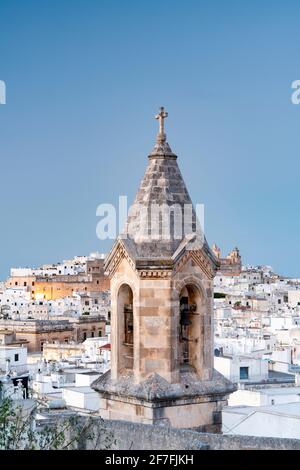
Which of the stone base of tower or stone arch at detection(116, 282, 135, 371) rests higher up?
stone arch at detection(116, 282, 135, 371)

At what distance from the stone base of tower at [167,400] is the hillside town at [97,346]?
0.49 metres

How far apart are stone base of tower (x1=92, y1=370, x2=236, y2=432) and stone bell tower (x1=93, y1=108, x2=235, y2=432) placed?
1cm

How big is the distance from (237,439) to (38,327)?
52310 millimetres

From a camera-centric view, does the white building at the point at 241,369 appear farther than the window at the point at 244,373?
No

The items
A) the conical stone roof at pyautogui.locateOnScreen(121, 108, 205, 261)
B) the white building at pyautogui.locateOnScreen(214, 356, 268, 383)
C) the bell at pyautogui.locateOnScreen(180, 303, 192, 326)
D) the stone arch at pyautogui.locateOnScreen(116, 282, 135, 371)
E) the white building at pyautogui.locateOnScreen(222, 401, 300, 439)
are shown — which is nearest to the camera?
the conical stone roof at pyautogui.locateOnScreen(121, 108, 205, 261)

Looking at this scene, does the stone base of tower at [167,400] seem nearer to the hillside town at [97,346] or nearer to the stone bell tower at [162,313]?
the stone bell tower at [162,313]

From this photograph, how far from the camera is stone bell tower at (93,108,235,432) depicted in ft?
36.8

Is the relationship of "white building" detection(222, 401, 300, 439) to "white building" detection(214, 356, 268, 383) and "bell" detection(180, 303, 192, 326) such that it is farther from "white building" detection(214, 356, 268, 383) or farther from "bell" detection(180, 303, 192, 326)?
"white building" detection(214, 356, 268, 383)

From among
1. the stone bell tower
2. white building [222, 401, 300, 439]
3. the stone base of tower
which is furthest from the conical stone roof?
white building [222, 401, 300, 439]

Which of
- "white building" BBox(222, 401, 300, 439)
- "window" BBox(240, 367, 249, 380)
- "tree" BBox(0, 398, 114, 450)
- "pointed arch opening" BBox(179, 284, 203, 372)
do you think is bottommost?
"white building" BBox(222, 401, 300, 439)

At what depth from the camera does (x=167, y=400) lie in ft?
36.4

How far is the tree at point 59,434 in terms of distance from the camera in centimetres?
941

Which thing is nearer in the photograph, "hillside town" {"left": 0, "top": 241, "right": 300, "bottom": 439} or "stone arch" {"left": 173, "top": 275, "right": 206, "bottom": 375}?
"stone arch" {"left": 173, "top": 275, "right": 206, "bottom": 375}

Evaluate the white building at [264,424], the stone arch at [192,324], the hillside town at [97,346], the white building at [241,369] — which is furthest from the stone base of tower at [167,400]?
the white building at [241,369]
